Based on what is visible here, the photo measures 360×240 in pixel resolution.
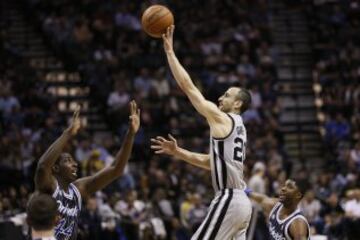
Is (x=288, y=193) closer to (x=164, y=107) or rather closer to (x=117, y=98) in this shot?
(x=164, y=107)

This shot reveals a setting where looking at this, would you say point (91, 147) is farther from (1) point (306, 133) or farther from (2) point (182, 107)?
(1) point (306, 133)

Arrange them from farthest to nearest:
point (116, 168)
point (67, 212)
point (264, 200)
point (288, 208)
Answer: point (264, 200), point (288, 208), point (116, 168), point (67, 212)

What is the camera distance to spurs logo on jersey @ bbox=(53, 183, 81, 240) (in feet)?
23.9

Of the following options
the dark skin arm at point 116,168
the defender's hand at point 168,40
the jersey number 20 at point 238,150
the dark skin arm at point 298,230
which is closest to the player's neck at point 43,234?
the dark skin arm at point 116,168

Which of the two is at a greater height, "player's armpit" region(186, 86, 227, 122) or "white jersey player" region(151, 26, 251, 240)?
"player's armpit" region(186, 86, 227, 122)

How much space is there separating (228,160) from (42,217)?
103 inches

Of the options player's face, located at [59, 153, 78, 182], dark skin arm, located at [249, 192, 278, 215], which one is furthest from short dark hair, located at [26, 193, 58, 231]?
dark skin arm, located at [249, 192, 278, 215]

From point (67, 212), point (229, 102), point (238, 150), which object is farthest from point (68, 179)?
point (229, 102)

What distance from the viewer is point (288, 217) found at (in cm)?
822

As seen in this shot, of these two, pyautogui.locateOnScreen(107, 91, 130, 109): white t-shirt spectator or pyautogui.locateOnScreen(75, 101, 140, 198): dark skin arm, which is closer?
pyautogui.locateOnScreen(75, 101, 140, 198): dark skin arm

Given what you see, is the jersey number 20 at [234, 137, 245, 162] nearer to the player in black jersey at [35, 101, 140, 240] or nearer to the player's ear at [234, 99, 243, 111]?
the player's ear at [234, 99, 243, 111]

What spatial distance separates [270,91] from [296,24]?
3.96 metres

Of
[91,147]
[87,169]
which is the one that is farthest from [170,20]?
[91,147]

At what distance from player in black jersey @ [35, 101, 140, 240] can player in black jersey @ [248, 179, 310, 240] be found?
1.49 meters
